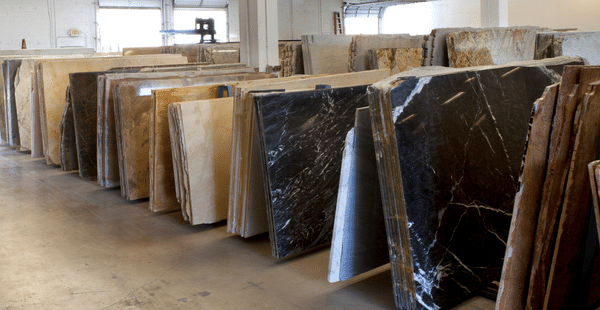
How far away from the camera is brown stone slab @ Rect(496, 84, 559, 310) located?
1902 mm

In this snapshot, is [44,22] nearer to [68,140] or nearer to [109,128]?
[68,140]

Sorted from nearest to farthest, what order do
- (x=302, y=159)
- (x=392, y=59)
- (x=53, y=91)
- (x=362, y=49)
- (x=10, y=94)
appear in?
(x=302, y=159) → (x=53, y=91) → (x=392, y=59) → (x=362, y=49) → (x=10, y=94)

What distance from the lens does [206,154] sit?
3.66 metres

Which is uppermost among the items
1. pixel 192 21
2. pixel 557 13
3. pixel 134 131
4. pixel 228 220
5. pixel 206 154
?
pixel 192 21

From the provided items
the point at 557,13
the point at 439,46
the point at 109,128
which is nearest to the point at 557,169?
the point at 439,46

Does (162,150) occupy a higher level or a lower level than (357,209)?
higher

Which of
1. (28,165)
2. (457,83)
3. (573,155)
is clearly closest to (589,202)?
(573,155)

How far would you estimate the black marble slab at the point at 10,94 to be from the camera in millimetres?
6828

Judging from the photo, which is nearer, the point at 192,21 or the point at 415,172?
the point at 415,172

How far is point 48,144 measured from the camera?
5.78m

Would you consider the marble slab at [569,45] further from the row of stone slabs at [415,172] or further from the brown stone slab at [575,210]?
the brown stone slab at [575,210]

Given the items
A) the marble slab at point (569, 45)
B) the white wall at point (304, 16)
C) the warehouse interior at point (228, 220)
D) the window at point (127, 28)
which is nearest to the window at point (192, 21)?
the window at point (127, 28)

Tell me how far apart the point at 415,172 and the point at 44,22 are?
15.9 meters

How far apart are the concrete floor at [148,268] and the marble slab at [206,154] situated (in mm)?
170
